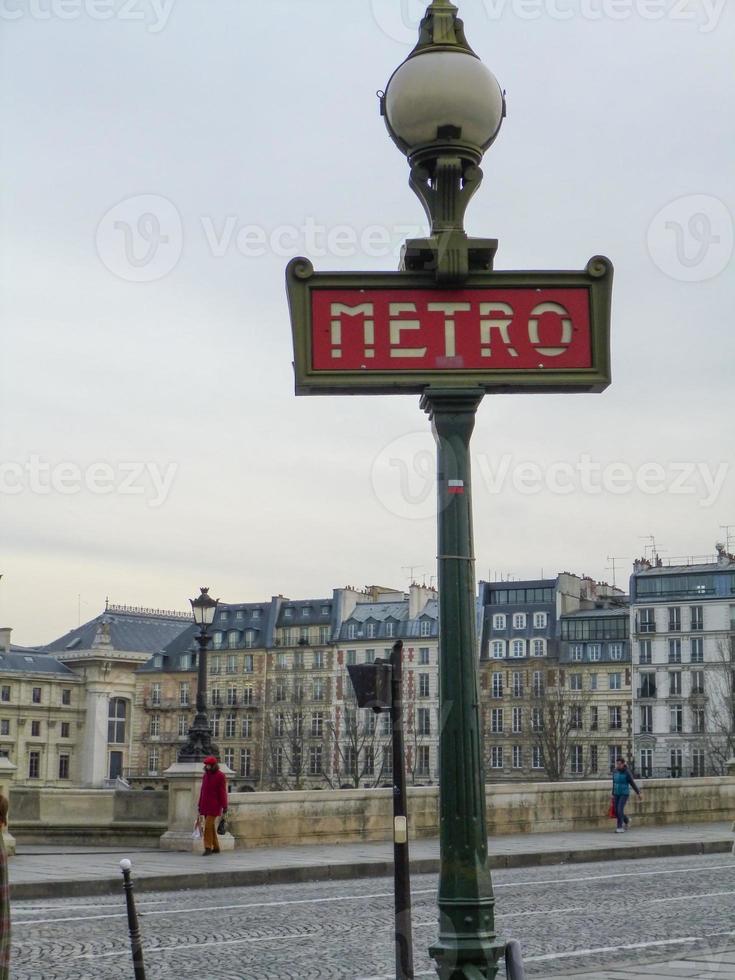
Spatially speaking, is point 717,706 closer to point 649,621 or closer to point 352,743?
point 649,621

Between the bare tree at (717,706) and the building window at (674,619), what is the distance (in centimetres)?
298

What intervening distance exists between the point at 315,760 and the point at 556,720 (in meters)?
20.1

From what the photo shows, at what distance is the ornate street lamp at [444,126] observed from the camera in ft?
18.6

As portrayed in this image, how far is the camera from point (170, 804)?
72.1 feet

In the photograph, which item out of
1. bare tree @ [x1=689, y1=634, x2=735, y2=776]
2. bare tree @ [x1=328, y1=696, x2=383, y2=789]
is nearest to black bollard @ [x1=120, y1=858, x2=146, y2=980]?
bare tree @ [x1=689, y1=634, x2=735, y2=776]

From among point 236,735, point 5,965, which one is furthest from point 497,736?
point 5,965

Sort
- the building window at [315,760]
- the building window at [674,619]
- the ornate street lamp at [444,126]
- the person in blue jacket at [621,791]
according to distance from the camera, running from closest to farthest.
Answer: the ornate street lamp at [444,126], the person in blue jacket at [621,791], the building window at [674,619], the building window at [315,760]

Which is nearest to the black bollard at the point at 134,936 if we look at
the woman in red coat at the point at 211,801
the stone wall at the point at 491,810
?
the woman in red coat at the point at 211,801

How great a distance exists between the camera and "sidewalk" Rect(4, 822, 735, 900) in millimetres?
16547

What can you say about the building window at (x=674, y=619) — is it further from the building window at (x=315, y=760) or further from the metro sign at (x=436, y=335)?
the metro sign at (x=436, y=335)

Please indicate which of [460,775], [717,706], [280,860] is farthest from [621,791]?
[717,706]

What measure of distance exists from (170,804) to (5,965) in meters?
16.1

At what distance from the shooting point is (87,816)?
2441cm

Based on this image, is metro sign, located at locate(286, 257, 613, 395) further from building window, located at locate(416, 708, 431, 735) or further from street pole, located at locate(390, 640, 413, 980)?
building window, located at locate(416, 708, 431, 735)
